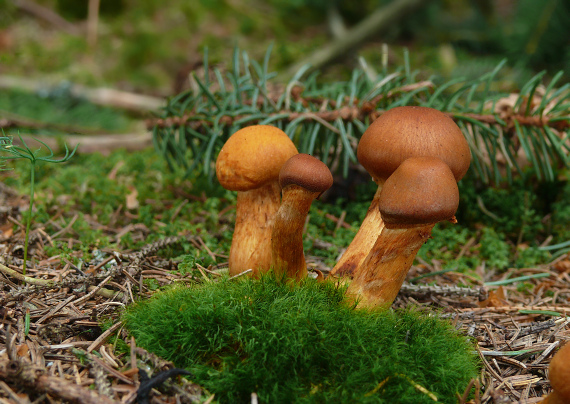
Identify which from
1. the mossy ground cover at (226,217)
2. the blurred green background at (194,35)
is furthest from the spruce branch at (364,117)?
the blurred green background at (194,35)

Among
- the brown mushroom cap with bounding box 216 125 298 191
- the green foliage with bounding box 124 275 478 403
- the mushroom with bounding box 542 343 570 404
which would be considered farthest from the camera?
the brown mushroom cap with bounding box 216 125 298 191

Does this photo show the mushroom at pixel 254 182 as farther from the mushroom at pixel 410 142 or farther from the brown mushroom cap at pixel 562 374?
the brown mushroom cap at pixel 562 374

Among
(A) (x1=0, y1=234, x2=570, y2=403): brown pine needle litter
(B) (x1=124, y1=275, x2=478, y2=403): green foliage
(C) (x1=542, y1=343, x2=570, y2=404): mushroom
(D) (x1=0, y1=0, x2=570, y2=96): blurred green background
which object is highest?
(D) (x1=0, y1=0, x2=570, y2=96): blurred green background

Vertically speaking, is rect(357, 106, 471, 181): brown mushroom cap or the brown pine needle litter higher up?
rect(357, 106, 471, 181): brown mushroom cap

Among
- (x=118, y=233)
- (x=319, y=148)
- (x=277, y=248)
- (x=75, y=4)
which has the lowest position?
(x=118, y=233)

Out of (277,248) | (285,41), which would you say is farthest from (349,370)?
(285,41)

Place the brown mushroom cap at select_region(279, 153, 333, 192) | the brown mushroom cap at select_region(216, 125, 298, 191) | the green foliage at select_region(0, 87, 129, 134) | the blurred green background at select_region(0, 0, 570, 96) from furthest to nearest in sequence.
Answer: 1. the blurred green background at select_region(0, 0, 570, 96)
2. the green foliage at select_region(0, 87, 129, 134)
3. the brown mushroom cap at select_region(216, 125, 298, 191)
4. the brown mushroom cap at select_region(279, 153, 333, 192)

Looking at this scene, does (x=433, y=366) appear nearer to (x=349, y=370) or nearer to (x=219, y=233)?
(x=349, y=370)

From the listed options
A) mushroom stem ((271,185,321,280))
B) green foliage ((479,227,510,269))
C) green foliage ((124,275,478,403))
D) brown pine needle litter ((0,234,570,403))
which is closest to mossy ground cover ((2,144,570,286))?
green foliage ((479,227,510,269))

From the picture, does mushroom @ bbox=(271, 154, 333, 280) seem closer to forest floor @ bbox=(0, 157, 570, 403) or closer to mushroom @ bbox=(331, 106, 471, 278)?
mushroom @ bbox=(331, 106, 471, 278)
